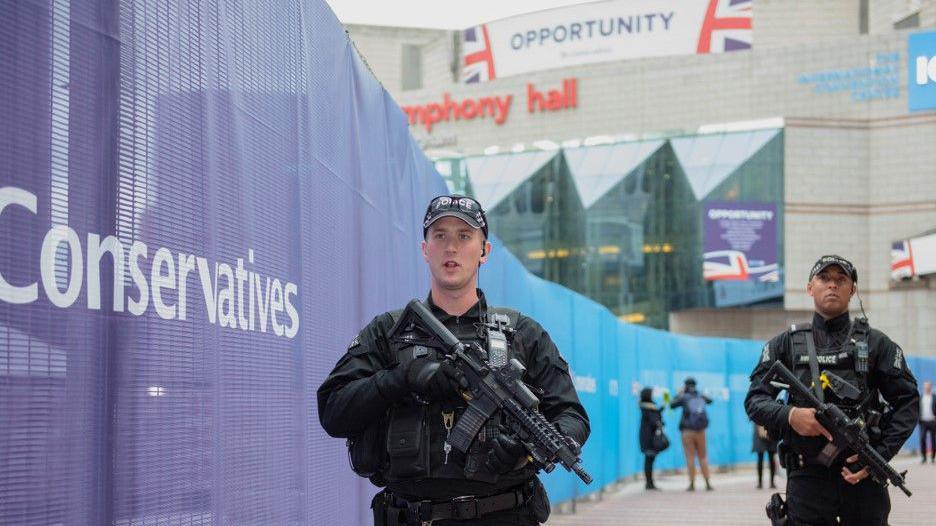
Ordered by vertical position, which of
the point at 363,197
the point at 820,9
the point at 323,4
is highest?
the point at 820,9

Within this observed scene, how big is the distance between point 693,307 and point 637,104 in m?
A: 8.68

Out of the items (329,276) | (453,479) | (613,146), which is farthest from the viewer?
(613,146)

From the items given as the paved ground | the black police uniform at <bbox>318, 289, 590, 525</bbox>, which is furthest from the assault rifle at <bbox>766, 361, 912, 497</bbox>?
the paved ground

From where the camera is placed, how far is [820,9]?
51.0 metres

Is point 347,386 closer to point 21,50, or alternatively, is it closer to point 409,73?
point 21,50

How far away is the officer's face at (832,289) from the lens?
19.5 ft

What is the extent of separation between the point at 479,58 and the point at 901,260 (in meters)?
20.4

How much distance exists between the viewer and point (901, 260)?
43969mm

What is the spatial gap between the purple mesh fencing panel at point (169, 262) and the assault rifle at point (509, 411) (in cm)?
86

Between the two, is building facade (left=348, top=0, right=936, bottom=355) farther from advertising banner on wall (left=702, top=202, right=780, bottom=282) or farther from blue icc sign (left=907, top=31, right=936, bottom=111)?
advertising banner on wall (left=702, top=202, right=780, bottom=282)

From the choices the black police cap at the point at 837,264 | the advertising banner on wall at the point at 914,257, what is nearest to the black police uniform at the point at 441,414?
the black police cap at the point at 837,264

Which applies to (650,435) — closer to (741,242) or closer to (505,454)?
(505,454)

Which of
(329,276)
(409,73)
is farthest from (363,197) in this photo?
(409,73)

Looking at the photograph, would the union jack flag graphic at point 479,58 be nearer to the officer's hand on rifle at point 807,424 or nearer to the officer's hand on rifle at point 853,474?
the officer's hand on rifle at point 807,424
